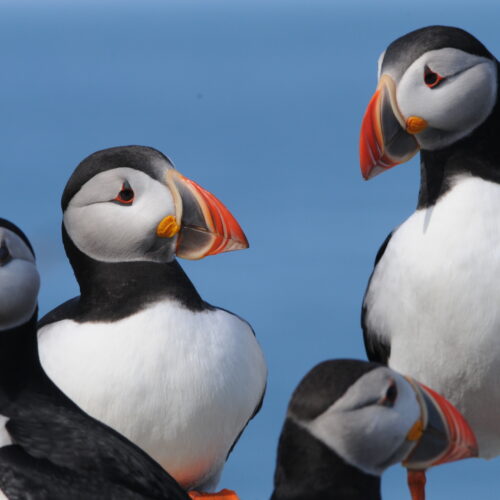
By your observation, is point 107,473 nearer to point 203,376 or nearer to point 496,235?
point 203,376

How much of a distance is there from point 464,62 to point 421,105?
10.1 inches

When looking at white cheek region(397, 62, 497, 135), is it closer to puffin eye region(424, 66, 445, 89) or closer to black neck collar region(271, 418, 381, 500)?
Result: puffin eye region(424, 66, 445, 89)

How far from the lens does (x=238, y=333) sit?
318 inches

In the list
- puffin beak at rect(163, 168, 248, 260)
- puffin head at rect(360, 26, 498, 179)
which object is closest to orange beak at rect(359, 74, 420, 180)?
puffin head at rect(360, 26, 498, 179)

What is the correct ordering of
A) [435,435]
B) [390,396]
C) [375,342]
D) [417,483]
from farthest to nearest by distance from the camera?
[417,483] → [375,342] → [435,435] → [390,396]

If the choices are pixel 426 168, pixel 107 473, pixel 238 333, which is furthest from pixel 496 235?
pixel 107 473

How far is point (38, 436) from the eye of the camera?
625cm

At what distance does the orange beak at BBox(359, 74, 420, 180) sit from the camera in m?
7.91

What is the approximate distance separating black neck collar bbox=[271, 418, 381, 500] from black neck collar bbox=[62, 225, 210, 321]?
1808mm

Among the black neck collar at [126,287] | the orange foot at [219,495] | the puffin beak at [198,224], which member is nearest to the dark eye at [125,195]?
the puffin beak at [198,224]

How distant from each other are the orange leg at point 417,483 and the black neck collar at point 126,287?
120 cm

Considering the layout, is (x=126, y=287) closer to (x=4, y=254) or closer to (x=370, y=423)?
(x=4, y=254)

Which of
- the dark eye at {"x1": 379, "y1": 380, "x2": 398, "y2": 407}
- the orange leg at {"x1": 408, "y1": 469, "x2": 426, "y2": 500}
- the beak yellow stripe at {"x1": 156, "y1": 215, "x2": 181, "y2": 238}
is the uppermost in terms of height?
the beak yellow stripe at {"x1": 156, "y1": 215, "x2": 181, "y2": 238}

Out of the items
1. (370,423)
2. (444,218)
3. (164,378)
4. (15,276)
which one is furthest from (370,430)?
(444,218)
